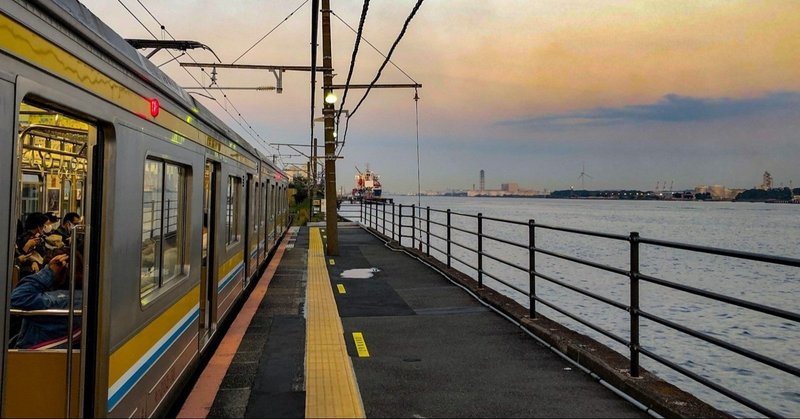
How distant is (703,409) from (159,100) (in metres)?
4.15

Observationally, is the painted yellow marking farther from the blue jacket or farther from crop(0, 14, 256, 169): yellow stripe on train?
the blue jacket

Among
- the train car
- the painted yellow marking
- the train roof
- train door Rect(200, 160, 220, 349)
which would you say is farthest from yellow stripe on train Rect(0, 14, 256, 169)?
the painted yellow marking

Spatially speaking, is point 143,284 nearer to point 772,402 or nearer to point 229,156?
point 229,156

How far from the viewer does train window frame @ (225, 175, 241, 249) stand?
7.15m

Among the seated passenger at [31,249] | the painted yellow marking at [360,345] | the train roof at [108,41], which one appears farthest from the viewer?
the painted yellow marking at [360,345]

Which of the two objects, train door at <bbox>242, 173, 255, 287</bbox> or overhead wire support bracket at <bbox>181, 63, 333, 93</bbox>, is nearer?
train door at <bbox>242, 173, 255, 287</bbox>

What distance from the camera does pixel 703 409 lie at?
386 centimetres

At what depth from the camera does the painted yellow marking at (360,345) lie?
222 inches

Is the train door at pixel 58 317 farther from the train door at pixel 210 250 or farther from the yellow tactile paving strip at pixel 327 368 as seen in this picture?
the train door at pixel 210 250

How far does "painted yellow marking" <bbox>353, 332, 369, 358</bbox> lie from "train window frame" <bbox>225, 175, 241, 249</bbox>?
201 centimetres

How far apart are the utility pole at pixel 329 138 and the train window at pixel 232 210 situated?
6.06 metres

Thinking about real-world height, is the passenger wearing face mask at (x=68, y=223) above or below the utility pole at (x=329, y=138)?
below

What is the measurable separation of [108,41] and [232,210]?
194 inches

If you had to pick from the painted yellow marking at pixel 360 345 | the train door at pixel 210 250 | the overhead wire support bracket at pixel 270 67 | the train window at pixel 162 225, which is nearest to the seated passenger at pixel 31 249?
the train window at pixel 162 225
